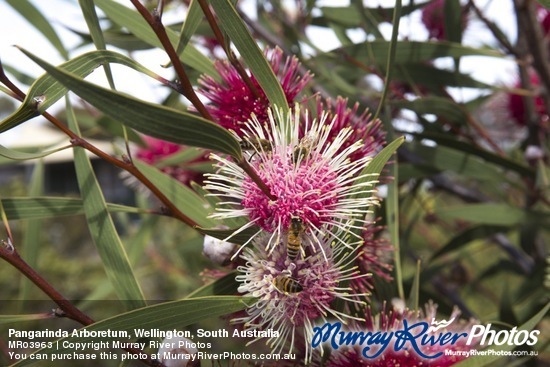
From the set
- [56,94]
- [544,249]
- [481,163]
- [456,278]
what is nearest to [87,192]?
[56,94]

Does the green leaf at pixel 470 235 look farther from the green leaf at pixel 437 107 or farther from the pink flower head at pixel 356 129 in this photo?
the pink flower head at pixel 356 129

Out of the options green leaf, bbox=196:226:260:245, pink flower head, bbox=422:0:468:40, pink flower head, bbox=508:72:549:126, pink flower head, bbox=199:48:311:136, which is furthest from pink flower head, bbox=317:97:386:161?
pink flower head, bbox=508:72:549:126

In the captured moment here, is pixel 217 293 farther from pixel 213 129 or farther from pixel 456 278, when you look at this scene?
pixel 456 278

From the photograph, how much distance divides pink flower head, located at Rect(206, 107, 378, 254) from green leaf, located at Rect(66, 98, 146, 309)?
25cm

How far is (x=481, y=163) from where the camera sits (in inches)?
45.4

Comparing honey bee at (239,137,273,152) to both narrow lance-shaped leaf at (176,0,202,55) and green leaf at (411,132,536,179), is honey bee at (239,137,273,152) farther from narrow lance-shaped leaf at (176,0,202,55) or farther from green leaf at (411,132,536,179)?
green leaf at (411,132,536,179)

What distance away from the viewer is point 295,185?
2.02 feet

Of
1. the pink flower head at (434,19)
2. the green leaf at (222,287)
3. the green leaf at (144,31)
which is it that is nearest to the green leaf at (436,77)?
the pink flower head at (434,19)

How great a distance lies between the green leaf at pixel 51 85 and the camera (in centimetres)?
60

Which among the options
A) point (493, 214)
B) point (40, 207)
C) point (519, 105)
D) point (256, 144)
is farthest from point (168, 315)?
point (519, 105)

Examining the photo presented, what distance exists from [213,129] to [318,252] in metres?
0.21

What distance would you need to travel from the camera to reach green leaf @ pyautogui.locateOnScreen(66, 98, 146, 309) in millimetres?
804

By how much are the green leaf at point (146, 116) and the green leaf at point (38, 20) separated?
689 mm

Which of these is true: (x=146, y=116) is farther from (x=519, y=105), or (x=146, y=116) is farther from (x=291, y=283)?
(x=519, y=105)
